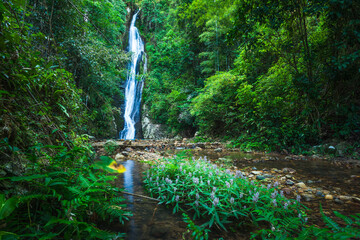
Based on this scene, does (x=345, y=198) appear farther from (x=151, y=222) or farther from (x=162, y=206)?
(x=151, y=222)

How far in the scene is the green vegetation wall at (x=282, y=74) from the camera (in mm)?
4500

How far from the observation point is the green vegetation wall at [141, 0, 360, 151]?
14.8 ft

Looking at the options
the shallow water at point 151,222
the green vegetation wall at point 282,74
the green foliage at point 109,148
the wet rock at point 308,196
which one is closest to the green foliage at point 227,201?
the shallow water at point 151,222

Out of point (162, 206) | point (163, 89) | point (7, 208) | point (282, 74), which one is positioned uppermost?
point (163, 89)

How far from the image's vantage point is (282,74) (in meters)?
7.05

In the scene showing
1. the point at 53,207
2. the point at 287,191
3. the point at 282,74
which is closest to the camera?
the point at 53,207

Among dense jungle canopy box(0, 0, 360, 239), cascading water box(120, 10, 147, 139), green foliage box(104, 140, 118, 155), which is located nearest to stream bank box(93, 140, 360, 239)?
dense jungle canopy box(0, 0, 360, 239)

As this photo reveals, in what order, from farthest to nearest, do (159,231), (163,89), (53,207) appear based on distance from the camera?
(163,89), (159,231), (53,207)

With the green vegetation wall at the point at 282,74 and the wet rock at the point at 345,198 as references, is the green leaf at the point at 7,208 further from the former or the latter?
the green vegetation wall at the point at 282,74

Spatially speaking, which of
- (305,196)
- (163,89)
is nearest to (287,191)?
(305,196)

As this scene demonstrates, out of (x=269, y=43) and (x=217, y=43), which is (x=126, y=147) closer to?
(x=269, y=43)

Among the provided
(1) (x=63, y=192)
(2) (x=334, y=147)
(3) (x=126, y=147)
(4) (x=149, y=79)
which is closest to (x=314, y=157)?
(2) (x=334, y=147)

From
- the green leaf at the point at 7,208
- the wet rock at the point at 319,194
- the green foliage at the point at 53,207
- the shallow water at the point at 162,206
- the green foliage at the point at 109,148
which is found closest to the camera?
the green leaf at the point at 7,208

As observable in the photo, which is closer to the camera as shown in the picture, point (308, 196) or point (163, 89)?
point (308, 196)
